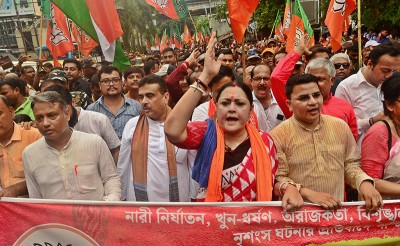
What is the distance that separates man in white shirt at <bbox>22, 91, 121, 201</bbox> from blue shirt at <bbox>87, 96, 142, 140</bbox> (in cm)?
155

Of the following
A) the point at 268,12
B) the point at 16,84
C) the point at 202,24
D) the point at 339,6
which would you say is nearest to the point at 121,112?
the point at 16,84

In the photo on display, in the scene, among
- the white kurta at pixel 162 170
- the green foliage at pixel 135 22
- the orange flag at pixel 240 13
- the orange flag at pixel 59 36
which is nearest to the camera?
the white kurta at pixel 162 170

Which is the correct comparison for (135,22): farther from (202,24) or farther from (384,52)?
(384,52)

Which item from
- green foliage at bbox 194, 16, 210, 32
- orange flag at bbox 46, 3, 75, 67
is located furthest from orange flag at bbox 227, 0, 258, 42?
green foliage at bbox 194, 16, 210, 32

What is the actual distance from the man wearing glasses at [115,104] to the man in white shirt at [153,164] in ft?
4.03

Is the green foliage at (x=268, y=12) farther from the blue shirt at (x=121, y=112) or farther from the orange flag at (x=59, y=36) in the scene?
the blue shirt at (x=121, y=112)

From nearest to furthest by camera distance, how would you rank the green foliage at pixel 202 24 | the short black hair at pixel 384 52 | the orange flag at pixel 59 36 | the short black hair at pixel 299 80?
the short black hair at pixel 299 80
the short black hair at pixel 384 52
the orange flag at pixel 59 36
the green foliage at pixel 202 24

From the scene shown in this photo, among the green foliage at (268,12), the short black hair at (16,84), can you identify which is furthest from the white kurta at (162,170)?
the green foliage at (268,12)

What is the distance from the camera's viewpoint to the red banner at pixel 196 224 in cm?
268

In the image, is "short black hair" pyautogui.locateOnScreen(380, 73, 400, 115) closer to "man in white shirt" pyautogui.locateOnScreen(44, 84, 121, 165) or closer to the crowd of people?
the crowd of people

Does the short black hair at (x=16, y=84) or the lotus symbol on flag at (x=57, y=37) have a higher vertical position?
the lotus symbol on flag at (x=57, y=37)

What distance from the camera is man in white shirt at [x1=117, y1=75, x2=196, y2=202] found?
3.36 meters

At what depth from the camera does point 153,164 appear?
3391 mm

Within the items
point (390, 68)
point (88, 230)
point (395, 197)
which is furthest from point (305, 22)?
point (88, 230)
